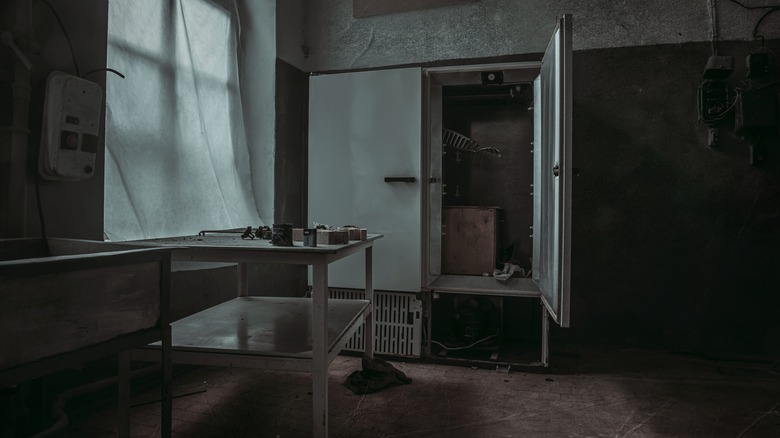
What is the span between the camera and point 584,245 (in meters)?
2.95

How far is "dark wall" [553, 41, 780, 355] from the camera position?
8.95ft

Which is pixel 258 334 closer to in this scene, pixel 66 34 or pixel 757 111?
pixel 66 34

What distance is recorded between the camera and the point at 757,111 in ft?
8.48

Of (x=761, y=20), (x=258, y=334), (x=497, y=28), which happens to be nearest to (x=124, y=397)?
(x=258, y=334)

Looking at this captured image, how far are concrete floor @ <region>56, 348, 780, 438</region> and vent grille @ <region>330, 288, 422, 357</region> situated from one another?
0.40ft

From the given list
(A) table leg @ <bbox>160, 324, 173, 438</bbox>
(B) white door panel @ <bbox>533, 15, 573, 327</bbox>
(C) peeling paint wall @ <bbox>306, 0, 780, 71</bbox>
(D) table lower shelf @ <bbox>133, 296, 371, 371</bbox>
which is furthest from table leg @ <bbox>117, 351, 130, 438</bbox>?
(C) peeling paint wall @ <bbox>306, 0, 780, 71</bbox>

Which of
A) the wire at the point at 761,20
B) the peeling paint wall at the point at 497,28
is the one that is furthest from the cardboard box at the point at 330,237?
the wire at the point at 761,20

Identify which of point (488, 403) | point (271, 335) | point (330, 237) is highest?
point (330, 237)

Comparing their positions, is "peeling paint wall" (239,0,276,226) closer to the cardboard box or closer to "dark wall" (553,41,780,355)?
the cardboard box

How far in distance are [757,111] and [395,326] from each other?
2.32 m

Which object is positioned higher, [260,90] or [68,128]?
[260,90]

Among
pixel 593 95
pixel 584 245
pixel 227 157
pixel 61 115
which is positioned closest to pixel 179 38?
pixel 227 157

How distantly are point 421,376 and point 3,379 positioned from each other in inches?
75.8

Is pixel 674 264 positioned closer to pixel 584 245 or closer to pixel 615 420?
pixel 584 245
